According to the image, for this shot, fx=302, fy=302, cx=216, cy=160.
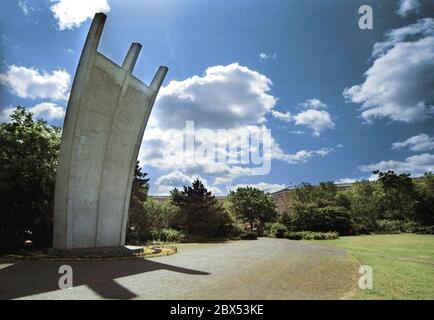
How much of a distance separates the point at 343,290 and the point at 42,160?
1867 centimetres

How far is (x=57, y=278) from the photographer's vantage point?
29.6ft

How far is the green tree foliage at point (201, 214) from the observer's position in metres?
33.2

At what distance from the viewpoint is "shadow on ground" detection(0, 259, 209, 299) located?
284 inches

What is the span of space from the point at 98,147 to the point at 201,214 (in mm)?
18562

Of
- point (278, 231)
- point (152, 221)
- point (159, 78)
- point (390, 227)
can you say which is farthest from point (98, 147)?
point (390, 227)

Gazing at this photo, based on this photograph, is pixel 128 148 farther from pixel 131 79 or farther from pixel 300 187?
pixel 300 187

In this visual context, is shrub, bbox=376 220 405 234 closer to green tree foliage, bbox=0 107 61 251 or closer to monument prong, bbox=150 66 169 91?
monument prong, bbox=150 66 169 91

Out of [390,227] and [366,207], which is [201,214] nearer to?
[390,227]

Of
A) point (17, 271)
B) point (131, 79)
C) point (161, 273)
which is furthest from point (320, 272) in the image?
point (131, 79)

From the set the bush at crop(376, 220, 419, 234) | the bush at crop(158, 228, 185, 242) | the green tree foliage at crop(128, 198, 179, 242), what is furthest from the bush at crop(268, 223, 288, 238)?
the bush at crop(158, 228, 185, 242)

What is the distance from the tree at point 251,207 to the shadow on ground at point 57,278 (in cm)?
3711

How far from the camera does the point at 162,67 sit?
20.1 metres

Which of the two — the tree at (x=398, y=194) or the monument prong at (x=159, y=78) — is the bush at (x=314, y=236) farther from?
the monument prong at (x=159, y=78)

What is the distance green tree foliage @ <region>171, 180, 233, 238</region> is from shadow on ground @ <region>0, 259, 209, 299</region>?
856 inches
